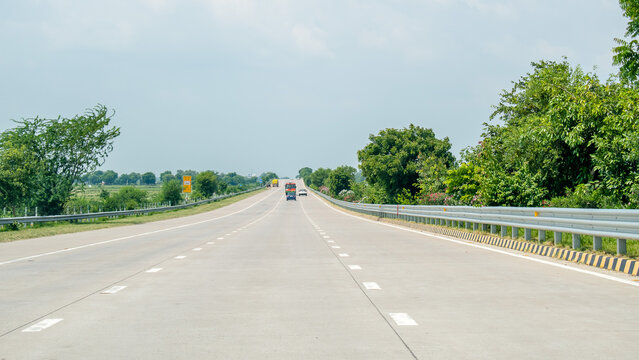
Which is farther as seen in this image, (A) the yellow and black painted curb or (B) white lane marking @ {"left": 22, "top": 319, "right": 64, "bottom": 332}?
(A) the yellow and black painted curb

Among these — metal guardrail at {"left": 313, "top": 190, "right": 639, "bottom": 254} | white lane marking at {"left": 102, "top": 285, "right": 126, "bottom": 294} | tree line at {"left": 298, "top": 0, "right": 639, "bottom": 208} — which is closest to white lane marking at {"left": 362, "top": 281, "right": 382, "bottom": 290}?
white lane marking at {"left": 102, "top": 285, "right": 126, "bottom": 294}

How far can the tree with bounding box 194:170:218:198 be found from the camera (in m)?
191

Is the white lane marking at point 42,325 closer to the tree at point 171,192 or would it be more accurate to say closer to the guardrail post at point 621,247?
the guardrail post at point 621,247

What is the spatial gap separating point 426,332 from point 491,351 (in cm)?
90

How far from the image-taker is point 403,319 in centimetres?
705

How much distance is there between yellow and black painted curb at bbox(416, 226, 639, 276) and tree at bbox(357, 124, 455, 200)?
163 ft

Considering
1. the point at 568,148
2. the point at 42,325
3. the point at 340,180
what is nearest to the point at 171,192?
the point at 340,180

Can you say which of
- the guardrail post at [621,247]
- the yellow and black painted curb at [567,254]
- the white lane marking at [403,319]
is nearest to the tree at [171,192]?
the yellow and black painted curb at [567,254]

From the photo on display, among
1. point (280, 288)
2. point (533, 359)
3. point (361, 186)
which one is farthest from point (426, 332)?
point (361, 186)

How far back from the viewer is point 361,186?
353ft

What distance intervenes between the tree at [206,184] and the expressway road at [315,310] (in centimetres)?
17866

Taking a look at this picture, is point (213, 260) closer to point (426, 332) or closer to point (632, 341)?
point (426, 332)

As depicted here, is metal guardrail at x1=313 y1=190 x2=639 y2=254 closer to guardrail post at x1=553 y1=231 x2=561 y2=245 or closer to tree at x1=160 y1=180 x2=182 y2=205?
guardrail post at x1=553 y1=231 x2=561 y2=245

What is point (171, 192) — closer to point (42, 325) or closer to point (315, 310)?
point (315, 310)
